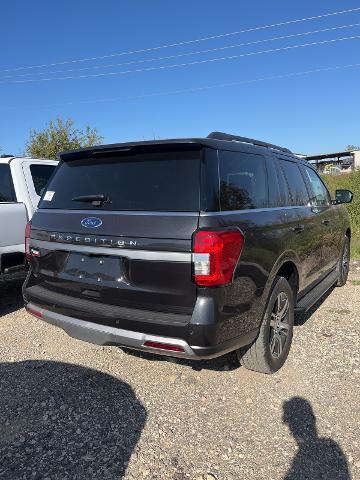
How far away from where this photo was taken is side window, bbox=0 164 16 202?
5203 mm

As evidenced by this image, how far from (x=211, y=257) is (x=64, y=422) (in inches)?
63.1

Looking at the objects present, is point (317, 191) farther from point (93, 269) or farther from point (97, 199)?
point (93, 269)

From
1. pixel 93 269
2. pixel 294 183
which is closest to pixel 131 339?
pixel 93 269

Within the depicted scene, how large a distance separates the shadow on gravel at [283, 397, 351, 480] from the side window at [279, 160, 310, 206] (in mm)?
1929

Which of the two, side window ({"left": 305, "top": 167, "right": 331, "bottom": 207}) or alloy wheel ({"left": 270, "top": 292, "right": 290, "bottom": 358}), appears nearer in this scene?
alloy wheel ({"left": 270, "top": 292, "right": 290, "bottom": 358})

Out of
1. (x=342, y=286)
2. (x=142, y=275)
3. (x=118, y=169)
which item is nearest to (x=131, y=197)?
(x=118, y=169)

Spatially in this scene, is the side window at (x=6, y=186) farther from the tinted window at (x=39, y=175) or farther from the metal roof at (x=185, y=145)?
the metal roof at (x=185, y=145)

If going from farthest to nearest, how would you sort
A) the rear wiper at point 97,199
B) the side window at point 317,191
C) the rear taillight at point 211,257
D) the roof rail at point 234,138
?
the side window at point 317,191 < the roof rail at point 234,138 < the rear wiper at point 97,199 < the rear taillight at point 211,257

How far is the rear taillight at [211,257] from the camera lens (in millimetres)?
2609

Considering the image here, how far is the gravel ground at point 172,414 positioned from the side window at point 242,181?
4.97 ft

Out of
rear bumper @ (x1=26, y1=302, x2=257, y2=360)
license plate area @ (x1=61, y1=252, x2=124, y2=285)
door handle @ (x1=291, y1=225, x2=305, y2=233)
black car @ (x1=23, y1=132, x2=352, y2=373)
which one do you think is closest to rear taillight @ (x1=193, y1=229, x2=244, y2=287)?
black car @ (x1=23, y1=132, x2=352, y2=373)

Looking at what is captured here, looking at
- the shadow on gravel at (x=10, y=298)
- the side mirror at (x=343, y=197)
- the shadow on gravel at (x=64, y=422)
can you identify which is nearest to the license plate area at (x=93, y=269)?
the shadow on gravel at (x=64, y=422)

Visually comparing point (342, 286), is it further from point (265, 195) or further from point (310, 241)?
point (265, 195)

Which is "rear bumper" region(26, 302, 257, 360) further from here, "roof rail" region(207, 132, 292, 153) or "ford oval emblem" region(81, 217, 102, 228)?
"roof rail" region(207, 132, 292, 153)
